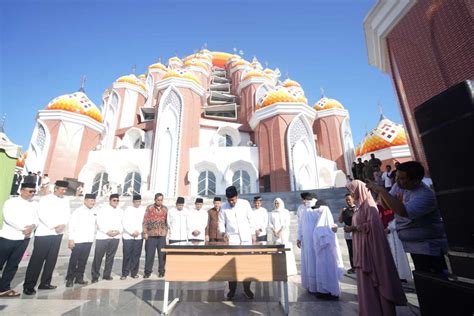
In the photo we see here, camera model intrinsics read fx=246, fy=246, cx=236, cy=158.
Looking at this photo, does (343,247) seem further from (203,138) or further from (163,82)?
(163,82)

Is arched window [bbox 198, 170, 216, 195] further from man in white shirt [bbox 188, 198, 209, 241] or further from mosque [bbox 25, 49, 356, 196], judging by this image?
man in white shirt [bbox 188, 198, 209, 241]

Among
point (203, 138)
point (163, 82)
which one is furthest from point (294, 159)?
point (163, 82)

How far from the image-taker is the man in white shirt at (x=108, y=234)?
15.5 feet

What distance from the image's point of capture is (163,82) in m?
17.2

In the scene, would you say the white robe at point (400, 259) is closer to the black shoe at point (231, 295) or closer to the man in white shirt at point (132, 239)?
the black shoe at point (231, 295)

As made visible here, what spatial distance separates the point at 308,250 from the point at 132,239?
11.7 ft

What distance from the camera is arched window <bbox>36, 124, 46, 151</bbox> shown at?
1578cm

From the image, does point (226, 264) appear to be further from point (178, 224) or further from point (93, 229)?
point (93, 229)

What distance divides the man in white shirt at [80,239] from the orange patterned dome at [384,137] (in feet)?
59.7

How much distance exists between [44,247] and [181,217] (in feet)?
8.29

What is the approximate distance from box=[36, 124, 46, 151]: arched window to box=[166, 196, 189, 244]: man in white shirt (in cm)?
1492

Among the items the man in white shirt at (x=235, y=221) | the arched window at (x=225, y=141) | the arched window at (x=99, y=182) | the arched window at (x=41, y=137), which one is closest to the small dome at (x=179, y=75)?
the arched window at (x=225, y=141)

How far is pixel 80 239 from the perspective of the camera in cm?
455

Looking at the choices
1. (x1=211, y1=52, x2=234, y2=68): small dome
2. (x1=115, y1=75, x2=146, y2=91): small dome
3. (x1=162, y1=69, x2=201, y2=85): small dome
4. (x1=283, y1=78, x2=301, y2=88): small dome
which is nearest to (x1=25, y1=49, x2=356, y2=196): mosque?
(x1=162, y1=69, x2=201, y2=85): small dome
